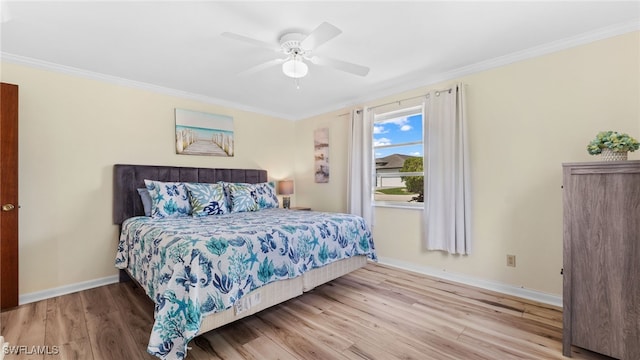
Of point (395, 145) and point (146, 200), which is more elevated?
point (395, 145)

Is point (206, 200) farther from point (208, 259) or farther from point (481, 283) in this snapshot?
point (481, 283)

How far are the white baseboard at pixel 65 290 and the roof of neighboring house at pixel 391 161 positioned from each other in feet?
11.7

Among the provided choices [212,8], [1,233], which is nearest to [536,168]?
[212,8]

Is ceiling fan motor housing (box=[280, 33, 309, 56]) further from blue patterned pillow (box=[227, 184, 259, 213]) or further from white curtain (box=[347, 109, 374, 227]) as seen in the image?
blue patterned pillow (box=[227, 184, 259, 213])

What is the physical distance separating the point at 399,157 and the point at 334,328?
2402 mm

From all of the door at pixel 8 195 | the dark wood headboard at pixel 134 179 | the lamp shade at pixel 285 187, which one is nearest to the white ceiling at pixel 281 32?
the door at pixel 8 195

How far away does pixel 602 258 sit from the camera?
1729mm

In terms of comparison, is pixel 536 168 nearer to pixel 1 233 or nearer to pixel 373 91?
pixel 373 91

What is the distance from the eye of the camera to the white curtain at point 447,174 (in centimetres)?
299

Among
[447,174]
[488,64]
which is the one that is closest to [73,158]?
[447,174]

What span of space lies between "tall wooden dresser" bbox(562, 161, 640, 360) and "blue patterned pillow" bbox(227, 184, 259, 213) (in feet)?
9.98

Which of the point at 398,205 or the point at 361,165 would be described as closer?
the point at 398,205

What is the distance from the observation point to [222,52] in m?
2.62

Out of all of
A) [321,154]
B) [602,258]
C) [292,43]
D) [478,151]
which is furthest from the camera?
[321,154]
